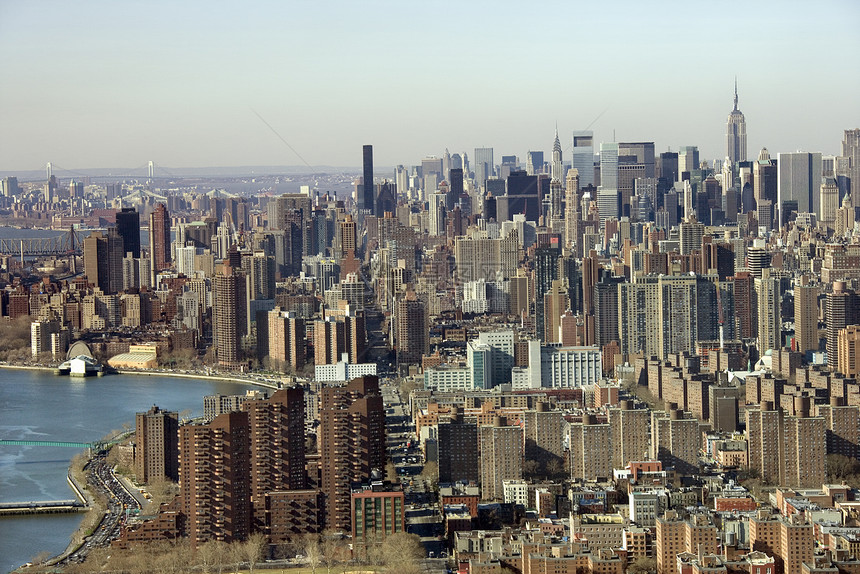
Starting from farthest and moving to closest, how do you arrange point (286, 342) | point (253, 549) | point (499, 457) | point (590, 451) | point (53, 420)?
point (286, 342) → point (53, 420) → point (590, 451) → point (499, 457) → point (253, 549)

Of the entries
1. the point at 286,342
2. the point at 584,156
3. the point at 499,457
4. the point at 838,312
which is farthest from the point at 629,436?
the point at 584,156

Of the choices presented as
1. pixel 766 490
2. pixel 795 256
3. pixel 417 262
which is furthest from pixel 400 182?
pixel 766 490

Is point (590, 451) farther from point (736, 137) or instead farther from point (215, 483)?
point (736, 137)

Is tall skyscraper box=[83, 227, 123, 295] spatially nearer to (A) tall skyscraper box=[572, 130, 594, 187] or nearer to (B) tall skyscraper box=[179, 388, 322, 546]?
(A) tall skyscraper box=[572, 130, 594, 187]

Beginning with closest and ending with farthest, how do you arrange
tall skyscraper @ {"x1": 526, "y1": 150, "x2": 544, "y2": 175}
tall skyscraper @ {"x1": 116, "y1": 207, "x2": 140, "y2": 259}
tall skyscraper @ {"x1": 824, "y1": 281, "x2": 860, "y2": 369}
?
tall skyscraper @ {"x1": 824, "y1": 281, "x2": 860, "y2": 369}
tall skyscraper @ {"x1": 526, "y1": 150, "x2": 544, "y2": 175}
tall skyscraper @ {"x1": 116, "y1": 207, "x2": 140, "y2": 259}

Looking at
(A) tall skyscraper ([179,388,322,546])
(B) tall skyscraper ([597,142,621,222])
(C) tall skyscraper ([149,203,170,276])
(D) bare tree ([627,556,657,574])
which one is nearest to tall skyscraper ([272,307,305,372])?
(A) tall skyscraper ([179,388,322,546])

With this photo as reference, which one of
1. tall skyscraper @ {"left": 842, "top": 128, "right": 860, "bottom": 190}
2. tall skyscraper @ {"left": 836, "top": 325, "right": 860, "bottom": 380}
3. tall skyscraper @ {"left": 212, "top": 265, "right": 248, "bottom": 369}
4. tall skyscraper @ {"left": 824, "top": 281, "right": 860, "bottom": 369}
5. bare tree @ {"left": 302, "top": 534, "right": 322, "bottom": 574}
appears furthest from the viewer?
tall skyscraper @ {"left": 842, "top": 128, "right": 860, "bottom": 190}

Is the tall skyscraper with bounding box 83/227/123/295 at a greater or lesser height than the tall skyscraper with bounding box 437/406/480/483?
greater
